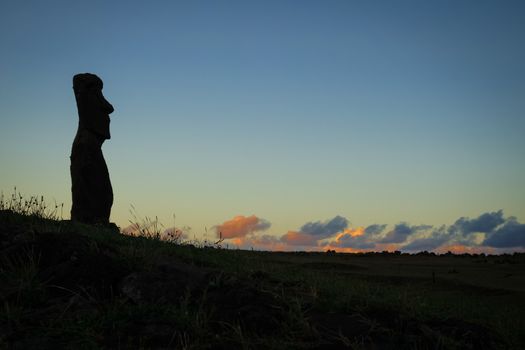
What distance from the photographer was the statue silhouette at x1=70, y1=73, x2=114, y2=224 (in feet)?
46.2

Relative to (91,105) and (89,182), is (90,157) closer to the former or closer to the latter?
(89,182)

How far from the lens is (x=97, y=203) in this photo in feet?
46.9

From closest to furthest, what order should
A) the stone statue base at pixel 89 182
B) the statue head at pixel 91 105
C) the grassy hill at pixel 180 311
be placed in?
the grassy hill at pixel 180 311 < the stone statue base at pixel 89 182 < the statue head at pixel 91 105

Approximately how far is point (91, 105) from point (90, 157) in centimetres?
165

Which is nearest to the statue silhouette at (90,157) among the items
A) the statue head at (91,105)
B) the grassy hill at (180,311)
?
the statue head at (91,105)

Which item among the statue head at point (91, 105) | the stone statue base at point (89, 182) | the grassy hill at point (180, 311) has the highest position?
the statue head at point (91, 105)

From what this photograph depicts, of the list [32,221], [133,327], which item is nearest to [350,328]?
[133,327]

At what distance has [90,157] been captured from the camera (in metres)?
14.3

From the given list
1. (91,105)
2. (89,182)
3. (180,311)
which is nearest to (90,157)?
(89,182)

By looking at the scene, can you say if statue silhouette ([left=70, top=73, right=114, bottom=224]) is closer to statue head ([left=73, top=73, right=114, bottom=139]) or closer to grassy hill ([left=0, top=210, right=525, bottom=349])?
statue head ([left=73, top=73, right=114, bottom=139])

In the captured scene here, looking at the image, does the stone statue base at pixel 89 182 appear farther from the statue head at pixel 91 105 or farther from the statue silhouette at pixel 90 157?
the statue head at pixel 91 105

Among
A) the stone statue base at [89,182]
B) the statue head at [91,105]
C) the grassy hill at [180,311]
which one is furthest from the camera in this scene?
the statue head at [91,105]

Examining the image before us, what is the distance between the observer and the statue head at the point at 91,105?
48.4ft

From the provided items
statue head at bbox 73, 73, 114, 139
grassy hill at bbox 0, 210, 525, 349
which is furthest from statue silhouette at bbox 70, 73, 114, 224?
grassy hill at bbox 0, 210, 525, 349
